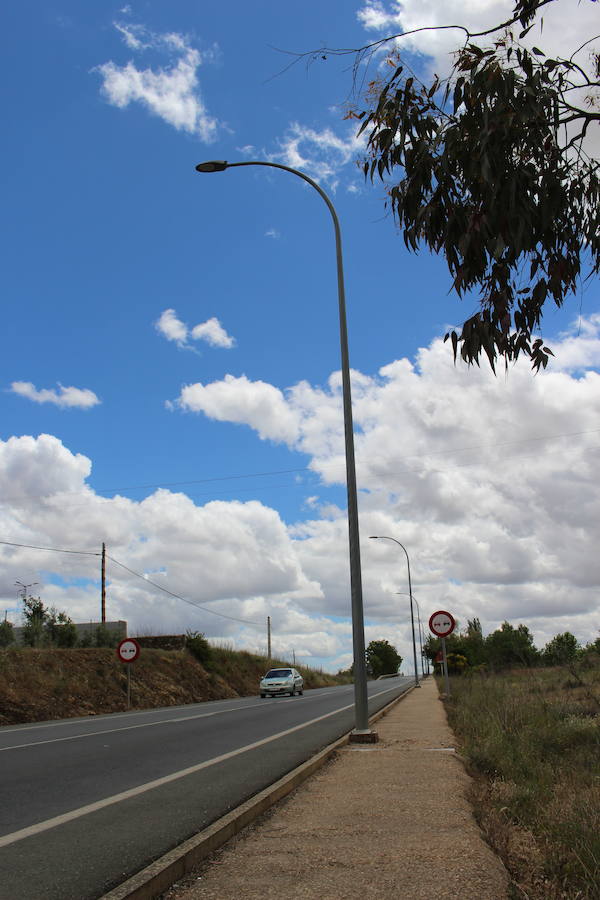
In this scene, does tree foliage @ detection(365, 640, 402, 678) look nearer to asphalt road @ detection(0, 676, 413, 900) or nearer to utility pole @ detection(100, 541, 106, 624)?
utility pole @ detection(100, 541, 106, 624)

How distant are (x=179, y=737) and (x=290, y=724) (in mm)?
4023

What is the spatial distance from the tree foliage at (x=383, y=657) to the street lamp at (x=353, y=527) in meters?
163

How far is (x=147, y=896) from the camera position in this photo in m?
4.27

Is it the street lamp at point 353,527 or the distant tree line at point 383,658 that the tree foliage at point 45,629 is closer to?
the street lamp at point 353,527

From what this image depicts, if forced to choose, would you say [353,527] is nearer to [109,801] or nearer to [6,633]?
[109,801]

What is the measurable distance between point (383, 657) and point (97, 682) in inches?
6131

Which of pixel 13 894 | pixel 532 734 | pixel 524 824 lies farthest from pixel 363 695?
pixel 13 894

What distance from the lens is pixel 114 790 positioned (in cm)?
823

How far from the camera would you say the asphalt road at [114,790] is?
5.07 meters

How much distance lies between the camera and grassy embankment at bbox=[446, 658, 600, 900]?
4633 millimetres

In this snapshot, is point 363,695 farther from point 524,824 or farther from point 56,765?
point 524,824

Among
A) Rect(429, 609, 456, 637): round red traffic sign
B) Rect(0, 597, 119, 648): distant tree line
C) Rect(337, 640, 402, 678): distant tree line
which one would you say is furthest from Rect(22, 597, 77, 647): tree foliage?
Rect(337, 640, 402, 678): distant tree line

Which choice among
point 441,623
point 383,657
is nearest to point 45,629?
point 441,623

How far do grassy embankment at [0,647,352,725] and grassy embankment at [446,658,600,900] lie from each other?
1590cm
